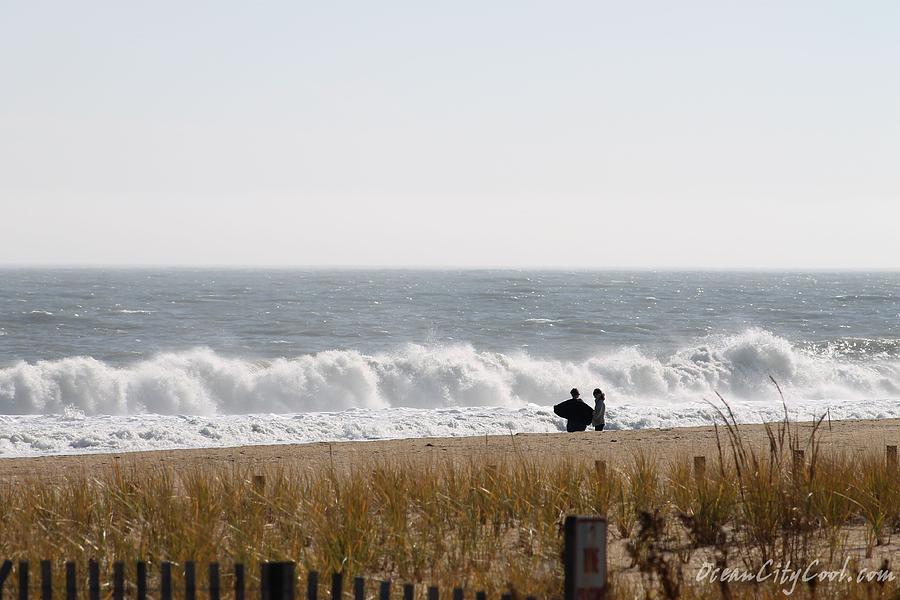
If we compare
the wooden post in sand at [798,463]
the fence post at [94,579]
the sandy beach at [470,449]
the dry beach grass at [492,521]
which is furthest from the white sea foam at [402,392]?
the fence post at [94,579]

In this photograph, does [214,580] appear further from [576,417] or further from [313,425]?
[313,425]

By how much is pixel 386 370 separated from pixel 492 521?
88.5 feet

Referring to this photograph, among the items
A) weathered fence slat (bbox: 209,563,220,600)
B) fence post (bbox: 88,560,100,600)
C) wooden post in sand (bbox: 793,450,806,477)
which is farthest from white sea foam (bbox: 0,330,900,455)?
weathered fence slat (bbox: 209,563,220,600)

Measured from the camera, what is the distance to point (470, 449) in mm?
16500

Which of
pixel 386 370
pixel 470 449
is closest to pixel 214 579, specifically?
pixel 470 449

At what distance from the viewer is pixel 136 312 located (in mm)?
60438

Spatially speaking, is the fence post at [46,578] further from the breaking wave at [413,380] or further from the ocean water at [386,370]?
the breaking wave at [413,380]

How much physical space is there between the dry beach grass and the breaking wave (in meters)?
20.6

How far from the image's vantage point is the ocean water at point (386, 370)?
895 inches

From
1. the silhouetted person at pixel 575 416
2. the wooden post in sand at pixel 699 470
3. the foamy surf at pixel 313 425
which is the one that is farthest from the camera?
the silhouetted person at pixel 575 416

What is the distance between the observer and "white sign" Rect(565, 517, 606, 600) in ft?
12.2

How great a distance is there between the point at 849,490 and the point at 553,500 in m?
2.45

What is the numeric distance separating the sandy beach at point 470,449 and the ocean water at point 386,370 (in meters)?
2.11

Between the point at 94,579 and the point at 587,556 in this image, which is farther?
the point at 94,579
